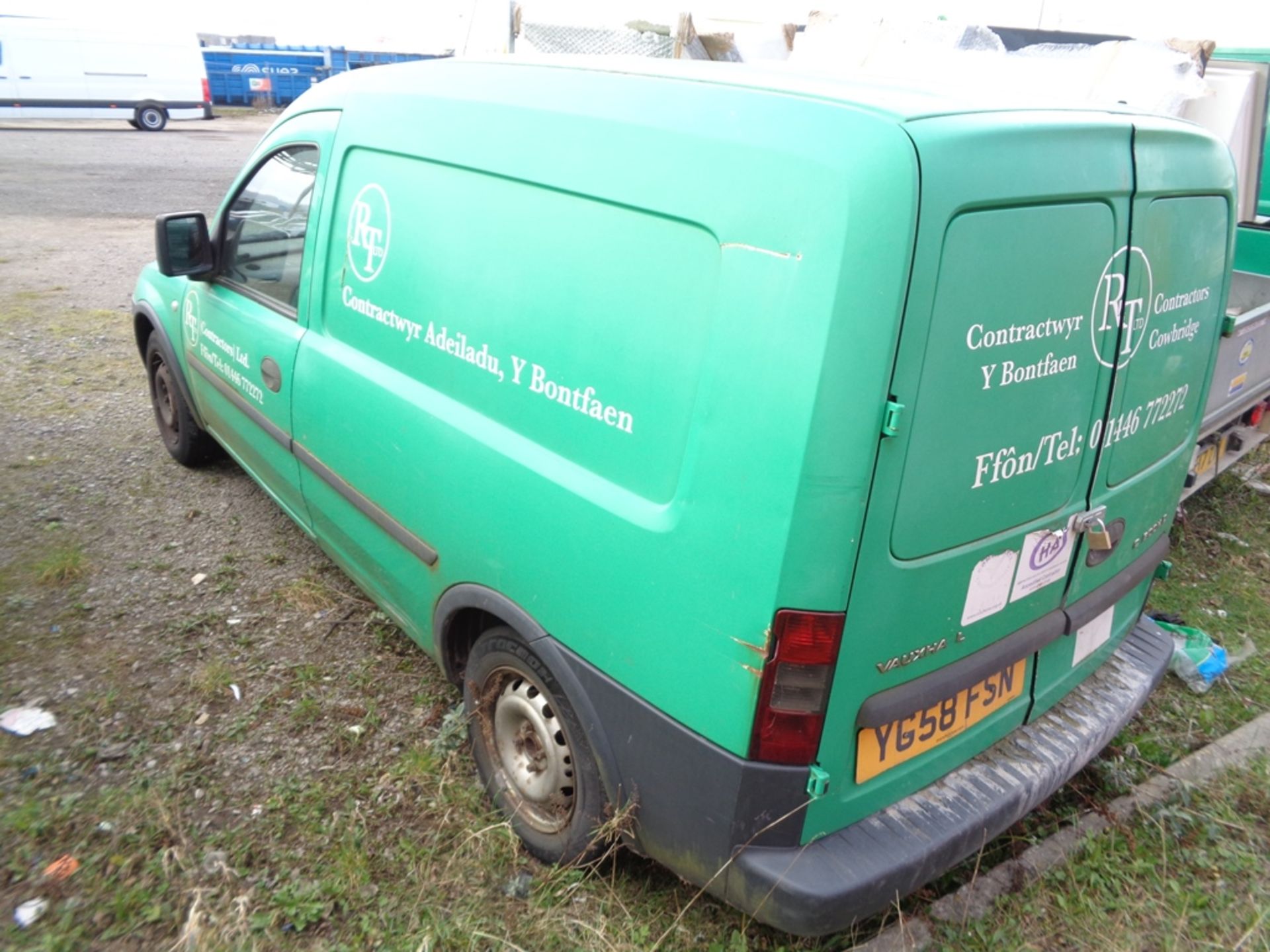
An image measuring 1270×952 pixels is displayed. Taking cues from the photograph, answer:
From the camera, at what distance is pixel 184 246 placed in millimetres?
3729

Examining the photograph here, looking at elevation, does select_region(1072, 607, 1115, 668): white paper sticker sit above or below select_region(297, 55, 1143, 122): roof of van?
below

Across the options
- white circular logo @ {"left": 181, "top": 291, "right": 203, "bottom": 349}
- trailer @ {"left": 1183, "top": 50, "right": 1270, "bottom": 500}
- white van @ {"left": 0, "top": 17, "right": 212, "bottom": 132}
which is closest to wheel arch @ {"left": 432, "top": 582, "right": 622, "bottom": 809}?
white circular logo @ {"left": 181, "top": 291, "right": 203, "bottom": 349}

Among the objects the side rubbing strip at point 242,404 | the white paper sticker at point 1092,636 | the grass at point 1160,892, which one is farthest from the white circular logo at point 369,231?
the grass at point 1160,892

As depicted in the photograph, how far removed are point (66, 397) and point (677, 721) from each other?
529 cm

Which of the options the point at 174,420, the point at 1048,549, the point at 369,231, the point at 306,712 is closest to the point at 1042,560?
the point at 1048,549

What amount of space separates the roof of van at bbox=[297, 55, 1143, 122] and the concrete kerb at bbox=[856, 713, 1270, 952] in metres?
1.92

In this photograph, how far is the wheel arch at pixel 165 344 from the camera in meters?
Result: 4.40

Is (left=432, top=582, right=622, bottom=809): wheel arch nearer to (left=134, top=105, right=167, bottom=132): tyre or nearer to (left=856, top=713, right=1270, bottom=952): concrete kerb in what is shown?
(left=856, top=713, right=1270, bottom=952): concrete kerb

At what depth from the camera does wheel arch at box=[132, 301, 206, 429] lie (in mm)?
4398

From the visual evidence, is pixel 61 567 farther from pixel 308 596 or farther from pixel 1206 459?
pixel 1206 459

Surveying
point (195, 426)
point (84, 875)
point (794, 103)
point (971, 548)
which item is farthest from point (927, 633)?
point (195, 426)

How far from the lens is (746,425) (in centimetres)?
175

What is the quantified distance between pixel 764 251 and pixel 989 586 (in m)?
0.95

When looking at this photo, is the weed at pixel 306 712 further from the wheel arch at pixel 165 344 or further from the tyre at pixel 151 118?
the tyre at pixel 151 118
